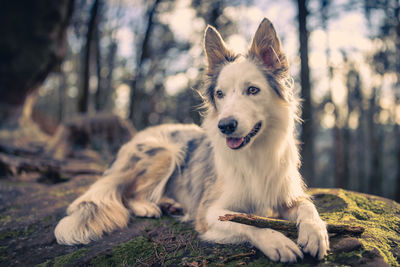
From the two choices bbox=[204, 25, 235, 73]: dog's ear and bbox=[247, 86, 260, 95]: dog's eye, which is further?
bbox=[204, 25, 235, 73]: dog's ear

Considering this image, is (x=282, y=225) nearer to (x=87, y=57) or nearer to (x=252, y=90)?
(x=252, y=90)

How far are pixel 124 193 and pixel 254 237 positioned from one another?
2334mm

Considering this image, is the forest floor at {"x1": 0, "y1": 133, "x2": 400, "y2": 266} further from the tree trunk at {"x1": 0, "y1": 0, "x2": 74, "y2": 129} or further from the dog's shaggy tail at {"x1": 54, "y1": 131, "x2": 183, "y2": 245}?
the tree trunk at {"x1": 0, "y1": 0, "x2": 74, "y2": 129}

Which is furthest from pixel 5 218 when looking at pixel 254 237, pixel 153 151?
pixel 254 237

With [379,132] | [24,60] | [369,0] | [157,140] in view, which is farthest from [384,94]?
[24,60]

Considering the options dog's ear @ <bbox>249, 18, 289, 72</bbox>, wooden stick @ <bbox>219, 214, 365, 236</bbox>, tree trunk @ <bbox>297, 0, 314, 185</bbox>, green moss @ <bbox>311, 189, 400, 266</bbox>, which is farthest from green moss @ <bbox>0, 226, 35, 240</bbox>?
tree trunk @ <bbox>297, 0, 314, 185</bbox>

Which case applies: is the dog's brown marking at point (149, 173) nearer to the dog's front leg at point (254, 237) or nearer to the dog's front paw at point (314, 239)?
the dog's front leg at point (254, 237)

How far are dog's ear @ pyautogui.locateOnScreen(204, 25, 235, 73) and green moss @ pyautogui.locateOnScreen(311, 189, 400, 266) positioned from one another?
2.18 meters

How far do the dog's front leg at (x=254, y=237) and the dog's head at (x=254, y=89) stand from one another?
0.76 meters

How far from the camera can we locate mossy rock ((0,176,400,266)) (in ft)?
6.57

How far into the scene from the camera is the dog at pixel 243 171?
240cm

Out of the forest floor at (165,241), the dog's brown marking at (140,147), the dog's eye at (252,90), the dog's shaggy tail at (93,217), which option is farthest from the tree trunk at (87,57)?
the dog's eye at (252,90)

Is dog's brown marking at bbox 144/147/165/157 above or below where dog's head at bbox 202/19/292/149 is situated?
below

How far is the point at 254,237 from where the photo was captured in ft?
7.14
